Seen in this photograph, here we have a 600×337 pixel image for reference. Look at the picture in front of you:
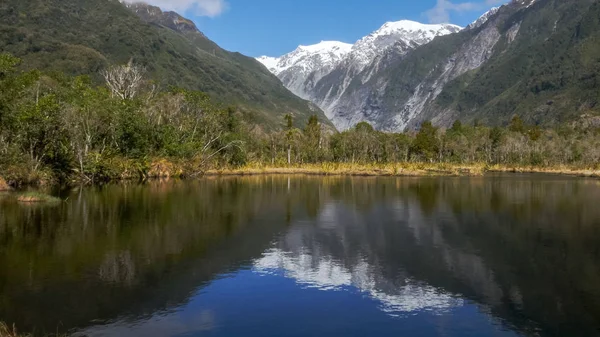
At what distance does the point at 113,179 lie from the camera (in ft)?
255

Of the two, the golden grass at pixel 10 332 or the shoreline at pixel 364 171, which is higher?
the shoreline at pixel 364 171

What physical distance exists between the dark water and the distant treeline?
19292mm

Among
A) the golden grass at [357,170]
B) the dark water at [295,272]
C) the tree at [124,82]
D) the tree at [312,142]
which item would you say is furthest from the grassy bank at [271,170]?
the dark water at [295,272]

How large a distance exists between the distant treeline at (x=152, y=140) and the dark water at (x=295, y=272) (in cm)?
1929

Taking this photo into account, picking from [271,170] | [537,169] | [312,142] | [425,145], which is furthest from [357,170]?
[537,169]

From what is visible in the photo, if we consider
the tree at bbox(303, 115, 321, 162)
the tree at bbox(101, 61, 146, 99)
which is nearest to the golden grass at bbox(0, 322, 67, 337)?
the tree at bbox(101, 61, 146, 99)

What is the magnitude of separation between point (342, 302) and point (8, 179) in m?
50.1

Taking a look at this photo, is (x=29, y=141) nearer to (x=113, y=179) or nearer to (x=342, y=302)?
(x=113, y=179)

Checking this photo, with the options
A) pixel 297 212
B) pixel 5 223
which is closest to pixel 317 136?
pixel 297 212

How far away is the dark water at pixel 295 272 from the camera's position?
17.4 meters

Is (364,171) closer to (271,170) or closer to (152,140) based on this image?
(271,170)

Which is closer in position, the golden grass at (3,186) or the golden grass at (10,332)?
the golden grass at (10,332)

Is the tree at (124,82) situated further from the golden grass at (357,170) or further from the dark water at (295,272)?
the dark water at (295,272)

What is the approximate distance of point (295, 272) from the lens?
2427 cm
